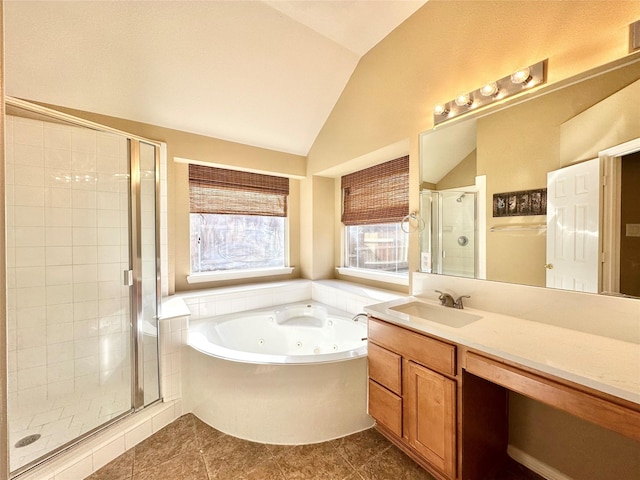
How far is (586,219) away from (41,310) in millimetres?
3505

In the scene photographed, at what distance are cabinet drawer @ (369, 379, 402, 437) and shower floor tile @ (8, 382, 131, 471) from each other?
1.71m

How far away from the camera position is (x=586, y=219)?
124cm

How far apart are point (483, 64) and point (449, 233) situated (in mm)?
1084

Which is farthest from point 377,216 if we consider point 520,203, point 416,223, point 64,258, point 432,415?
point 64,258

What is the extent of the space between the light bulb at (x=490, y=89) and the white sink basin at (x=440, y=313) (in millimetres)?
1342

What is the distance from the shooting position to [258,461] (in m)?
1.51

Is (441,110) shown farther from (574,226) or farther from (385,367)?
(385,367)

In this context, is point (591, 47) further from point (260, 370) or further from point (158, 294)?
point (158, 294)

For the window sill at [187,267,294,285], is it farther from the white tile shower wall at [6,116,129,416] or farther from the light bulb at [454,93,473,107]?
the light bulb at [454,93,473,107]

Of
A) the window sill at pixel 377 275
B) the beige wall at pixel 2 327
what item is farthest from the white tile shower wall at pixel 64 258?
the window sill at pixel 377 275

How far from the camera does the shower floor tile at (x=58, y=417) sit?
1.44m

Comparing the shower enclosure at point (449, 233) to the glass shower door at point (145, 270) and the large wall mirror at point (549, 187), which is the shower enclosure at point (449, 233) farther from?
the glass shower door at point (145, 270)

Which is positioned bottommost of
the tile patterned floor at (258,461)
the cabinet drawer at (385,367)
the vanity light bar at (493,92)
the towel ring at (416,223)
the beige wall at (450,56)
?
the tile patterned floor at (258,461)

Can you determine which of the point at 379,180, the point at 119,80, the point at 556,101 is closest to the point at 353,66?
the point at 379,180
